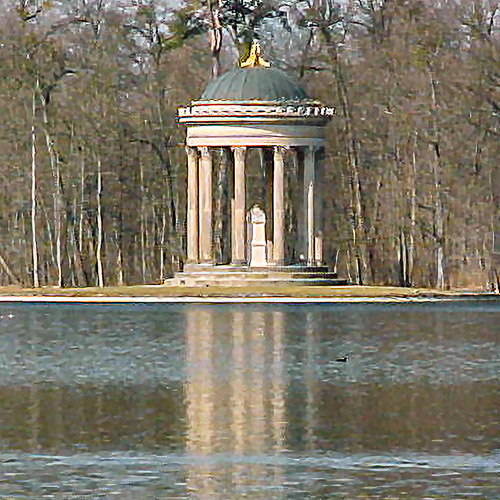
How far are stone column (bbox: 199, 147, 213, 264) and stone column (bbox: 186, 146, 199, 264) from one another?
43 centimetres

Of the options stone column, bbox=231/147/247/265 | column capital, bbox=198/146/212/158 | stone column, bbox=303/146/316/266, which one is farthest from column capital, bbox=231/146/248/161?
stone column, bbox=303/146/316/266

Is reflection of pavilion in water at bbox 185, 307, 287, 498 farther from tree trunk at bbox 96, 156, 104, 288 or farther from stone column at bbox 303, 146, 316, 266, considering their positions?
tree trunk at bbox 96, 156, 104, 288

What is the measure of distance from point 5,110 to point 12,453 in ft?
196

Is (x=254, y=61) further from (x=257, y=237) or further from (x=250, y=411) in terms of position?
(x=250, y=411)

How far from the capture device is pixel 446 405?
97.5 ft

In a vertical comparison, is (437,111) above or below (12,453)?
above

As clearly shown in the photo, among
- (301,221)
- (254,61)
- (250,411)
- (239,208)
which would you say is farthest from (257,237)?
(250,411)

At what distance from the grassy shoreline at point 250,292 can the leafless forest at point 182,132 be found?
5845mm

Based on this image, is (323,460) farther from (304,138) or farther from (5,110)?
(5,110)

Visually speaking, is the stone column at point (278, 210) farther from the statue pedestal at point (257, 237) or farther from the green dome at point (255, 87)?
the green dome at point (255, 87)

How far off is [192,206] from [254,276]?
16.0 ft

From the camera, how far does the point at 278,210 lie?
74.6 m

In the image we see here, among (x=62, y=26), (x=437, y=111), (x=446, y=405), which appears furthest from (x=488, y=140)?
(x=446, y=405)

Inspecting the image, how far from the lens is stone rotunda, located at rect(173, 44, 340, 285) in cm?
7269
